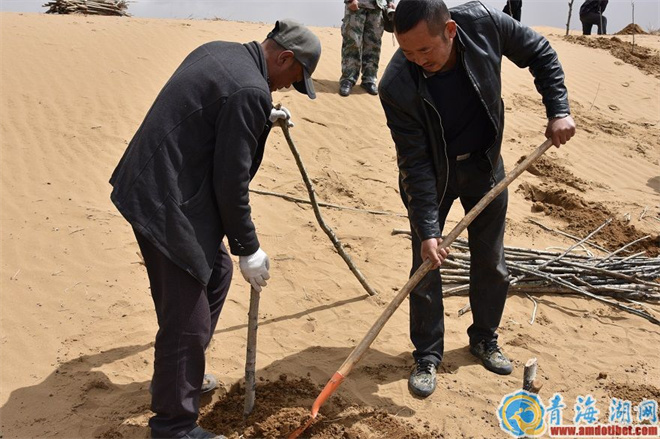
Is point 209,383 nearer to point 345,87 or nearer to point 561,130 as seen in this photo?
point 561,130

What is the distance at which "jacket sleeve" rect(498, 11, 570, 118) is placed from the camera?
10.1 feet

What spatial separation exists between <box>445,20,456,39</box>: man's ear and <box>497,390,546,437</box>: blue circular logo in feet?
5.69

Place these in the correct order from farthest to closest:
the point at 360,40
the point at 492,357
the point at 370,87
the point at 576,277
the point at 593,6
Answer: the point at 593,6
the point at 370,87
the point at 360,40
the point at 576,277
the point at 492,357

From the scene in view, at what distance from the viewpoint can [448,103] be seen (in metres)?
3.05

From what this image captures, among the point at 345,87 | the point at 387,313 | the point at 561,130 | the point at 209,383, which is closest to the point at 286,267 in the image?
the point at 209,383

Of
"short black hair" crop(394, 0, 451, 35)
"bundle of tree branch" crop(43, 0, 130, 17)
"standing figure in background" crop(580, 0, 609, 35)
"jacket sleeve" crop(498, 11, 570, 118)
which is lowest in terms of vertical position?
"standing figure in background" crop(580, 0, 609, 35)

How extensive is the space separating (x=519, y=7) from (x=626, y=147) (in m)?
4.73

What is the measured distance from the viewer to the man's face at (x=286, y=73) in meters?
2.65

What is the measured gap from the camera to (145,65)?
7.79 metres

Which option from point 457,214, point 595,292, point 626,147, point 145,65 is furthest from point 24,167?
point 626,147

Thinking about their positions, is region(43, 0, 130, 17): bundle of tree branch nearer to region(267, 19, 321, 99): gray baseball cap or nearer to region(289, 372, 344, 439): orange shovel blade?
region(267, 19, 321, 99): gray baseball cap

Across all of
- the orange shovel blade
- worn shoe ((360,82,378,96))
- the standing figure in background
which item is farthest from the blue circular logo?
the standing figure in background

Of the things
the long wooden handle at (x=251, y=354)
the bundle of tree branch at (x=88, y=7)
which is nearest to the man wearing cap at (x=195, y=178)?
the long wooden handle at (x=251, y=354)

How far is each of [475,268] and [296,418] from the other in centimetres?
122
